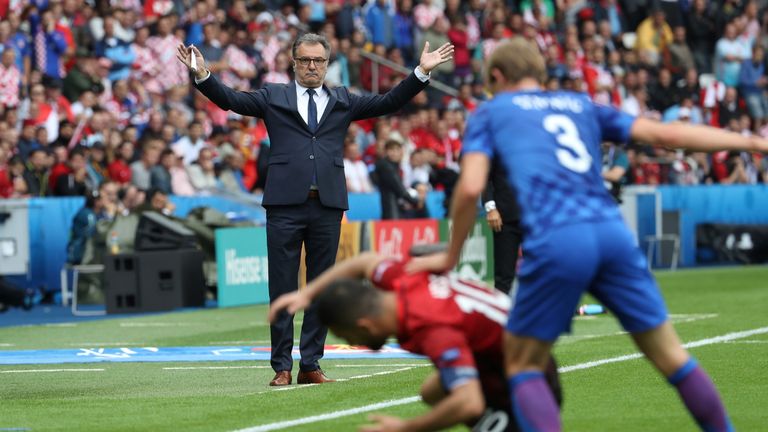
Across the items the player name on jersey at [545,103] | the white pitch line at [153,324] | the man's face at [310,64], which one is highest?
the man's face at [310,64]

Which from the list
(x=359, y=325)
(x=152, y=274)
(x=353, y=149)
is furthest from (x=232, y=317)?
(x=359, y=325)

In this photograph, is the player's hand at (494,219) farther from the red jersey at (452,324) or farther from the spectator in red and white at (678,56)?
the spectator in red and white at (678,56)

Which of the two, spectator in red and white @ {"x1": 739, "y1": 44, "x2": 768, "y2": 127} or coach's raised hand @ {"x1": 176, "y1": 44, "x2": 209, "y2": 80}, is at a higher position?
spectator in red and white @ {"x1": 739, "y1": 44, "x2": 768, "y2": 127}

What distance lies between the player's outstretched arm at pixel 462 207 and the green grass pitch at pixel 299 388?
83.4 inches

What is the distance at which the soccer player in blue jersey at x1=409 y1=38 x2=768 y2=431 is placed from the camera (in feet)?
19.5

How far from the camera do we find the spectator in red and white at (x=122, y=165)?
837 inches

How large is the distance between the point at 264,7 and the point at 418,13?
3427mm

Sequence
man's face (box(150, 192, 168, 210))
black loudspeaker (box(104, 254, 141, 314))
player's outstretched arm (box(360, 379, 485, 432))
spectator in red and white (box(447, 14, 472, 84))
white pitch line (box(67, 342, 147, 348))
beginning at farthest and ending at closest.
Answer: spectator in red and white (box(447, 14, 472, 84)), man's face (box(150, 192, 168, 210)), black loudspeaker (box(104, 254, 141, 314)), white pitch line (box(67, 342, 147, 348)), player's outstretched arm (box(360, 379, 485, 432))

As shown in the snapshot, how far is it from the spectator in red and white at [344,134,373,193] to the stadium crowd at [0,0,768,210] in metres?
0.03

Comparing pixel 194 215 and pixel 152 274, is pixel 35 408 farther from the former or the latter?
pixel 194 215

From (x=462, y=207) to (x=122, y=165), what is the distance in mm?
15715

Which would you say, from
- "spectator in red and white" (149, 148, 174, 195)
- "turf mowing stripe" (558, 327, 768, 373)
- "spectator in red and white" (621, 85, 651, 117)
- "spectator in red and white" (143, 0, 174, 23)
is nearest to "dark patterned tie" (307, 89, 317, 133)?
"turf mowing stripe" (558, 327, 768, 373)

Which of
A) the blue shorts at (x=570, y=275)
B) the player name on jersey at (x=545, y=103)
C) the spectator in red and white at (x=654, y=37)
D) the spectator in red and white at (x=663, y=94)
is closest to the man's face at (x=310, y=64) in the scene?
the player name on jersey at (x=545, y=103)

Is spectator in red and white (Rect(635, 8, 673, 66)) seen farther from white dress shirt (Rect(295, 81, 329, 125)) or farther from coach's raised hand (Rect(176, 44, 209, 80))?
coach's raised hand (Rect(176, 44, 209, 80))
